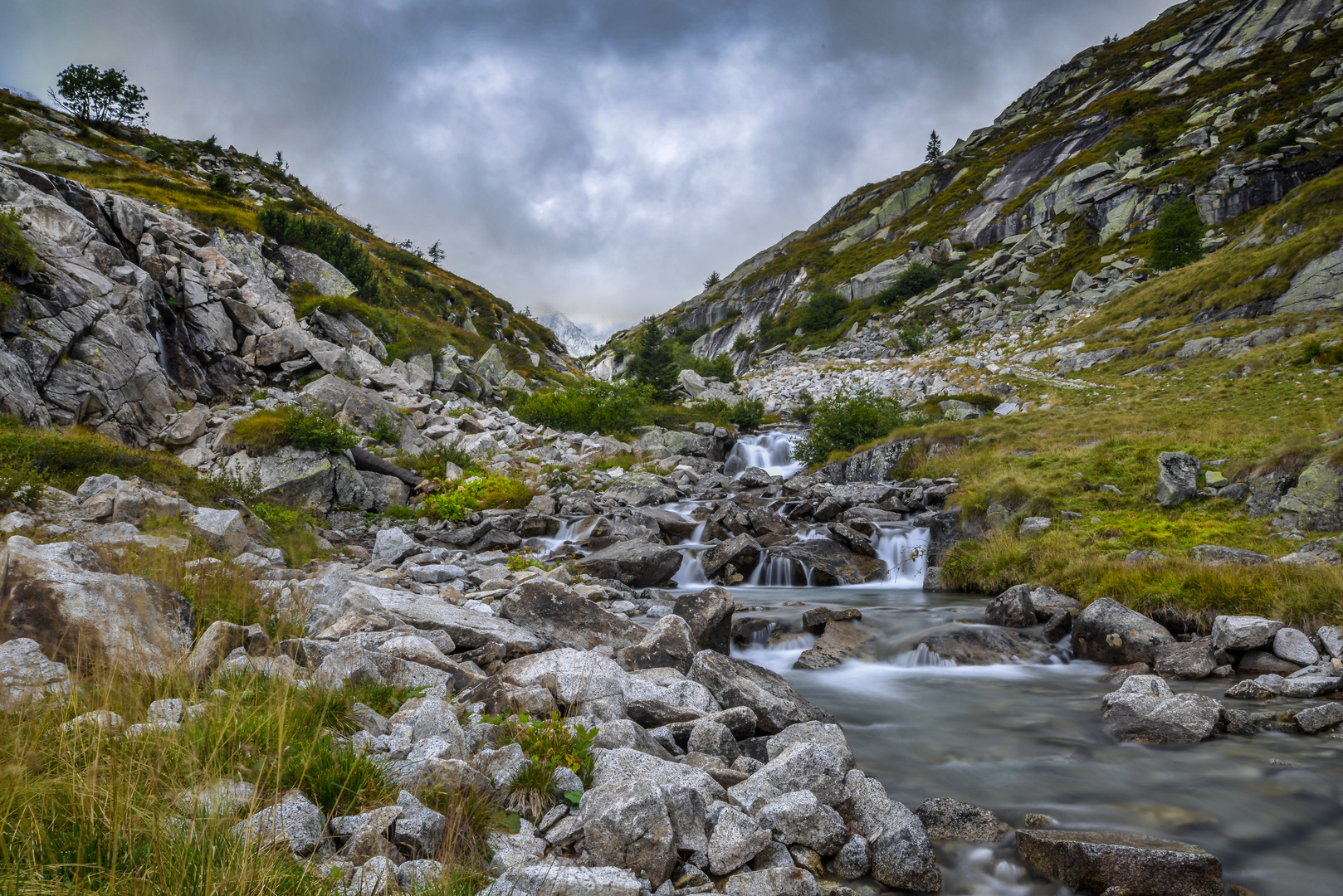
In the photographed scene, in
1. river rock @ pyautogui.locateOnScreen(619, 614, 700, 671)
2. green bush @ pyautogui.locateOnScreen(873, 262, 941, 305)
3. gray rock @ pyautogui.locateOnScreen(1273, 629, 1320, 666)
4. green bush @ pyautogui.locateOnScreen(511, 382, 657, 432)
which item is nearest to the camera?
river rock @ pyautogui.locateOnScreen(619, 614, 700, 671)

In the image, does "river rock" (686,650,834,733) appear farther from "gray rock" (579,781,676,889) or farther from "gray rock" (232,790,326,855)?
"gray rock" (232,790,326,855)

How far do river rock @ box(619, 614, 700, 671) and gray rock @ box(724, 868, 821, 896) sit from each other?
319cm

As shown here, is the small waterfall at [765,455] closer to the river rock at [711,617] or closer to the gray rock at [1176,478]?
the gray rock at [1176,478]

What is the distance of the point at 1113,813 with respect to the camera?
4.95 meters

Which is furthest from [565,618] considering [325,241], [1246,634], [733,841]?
[325,241]

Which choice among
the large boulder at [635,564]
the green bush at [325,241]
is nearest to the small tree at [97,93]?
the green bush at [325,241]

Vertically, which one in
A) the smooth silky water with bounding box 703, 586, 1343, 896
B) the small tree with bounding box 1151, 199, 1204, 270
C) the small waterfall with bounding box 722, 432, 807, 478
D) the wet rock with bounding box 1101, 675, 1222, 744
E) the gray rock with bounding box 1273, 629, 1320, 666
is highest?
the small tree with bounding box 1151, 199, 1204, 270

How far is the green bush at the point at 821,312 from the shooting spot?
263 feet

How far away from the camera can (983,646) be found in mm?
9188

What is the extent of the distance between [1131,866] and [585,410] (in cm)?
2807

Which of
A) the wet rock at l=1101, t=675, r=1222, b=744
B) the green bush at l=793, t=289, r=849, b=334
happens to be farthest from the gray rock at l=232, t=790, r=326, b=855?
the green bush at l=793, t=289, r=849, b=334

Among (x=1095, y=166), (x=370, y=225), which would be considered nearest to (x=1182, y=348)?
(x=1095, y=166)

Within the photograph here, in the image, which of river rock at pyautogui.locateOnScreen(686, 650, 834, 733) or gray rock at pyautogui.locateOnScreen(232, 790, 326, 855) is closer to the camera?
gray rock at pyautogui.locateOnScreen(232, 790, 326, 855)

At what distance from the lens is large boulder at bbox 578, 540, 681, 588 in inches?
519
